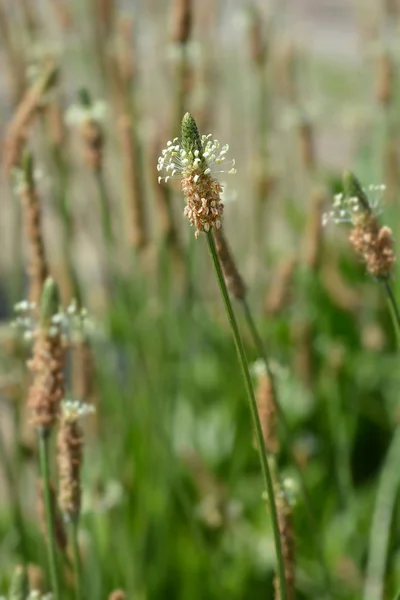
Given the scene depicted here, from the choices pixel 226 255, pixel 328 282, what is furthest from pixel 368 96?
pixel 226 255

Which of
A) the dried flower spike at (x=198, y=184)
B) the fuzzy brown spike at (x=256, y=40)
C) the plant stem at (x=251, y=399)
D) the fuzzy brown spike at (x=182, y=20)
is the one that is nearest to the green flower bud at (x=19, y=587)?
the plant stem at (x=251, y=399)

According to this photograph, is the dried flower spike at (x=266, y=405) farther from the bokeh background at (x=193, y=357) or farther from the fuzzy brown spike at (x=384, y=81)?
the fuzzy brown spike at (x=384, y=81)

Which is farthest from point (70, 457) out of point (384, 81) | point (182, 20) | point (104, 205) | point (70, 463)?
point (384, 81)

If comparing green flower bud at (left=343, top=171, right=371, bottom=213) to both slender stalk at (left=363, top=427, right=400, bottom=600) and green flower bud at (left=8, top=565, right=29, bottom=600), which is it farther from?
slender stalk at (left=363, top=427, right=400, bottom=600)

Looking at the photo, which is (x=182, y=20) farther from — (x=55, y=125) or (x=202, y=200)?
(x=202, y=200)

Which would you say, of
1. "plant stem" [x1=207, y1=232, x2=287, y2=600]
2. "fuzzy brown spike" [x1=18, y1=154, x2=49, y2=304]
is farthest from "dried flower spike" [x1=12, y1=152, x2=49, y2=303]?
"plant stem" [x1=207, y1=232, x2=287, y2=600]
